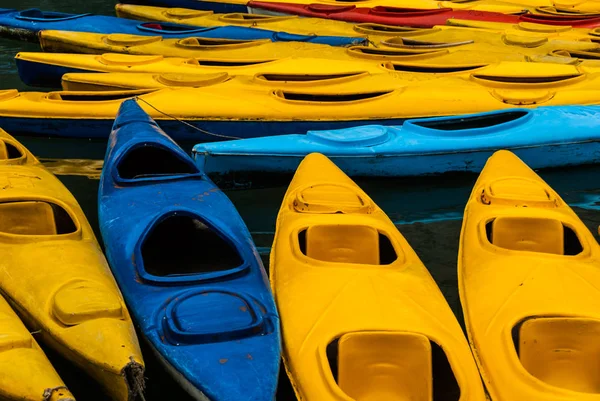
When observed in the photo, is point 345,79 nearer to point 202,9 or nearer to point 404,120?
point 404,120

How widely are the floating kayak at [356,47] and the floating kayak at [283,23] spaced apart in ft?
1.64

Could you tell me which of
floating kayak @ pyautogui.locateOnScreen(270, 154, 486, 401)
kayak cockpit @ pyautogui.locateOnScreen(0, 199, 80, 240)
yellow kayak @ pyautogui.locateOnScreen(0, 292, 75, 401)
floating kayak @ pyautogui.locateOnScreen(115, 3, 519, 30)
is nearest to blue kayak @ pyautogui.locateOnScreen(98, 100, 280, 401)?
floating kayak @ pyautogui.locateOnScreen(270, 154, 486, 401)

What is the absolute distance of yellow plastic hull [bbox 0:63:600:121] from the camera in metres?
7.00

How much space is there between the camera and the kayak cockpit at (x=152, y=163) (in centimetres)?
582

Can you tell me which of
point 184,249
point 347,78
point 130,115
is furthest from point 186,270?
point 347,78

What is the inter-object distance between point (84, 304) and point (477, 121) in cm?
447

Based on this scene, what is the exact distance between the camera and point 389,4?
11977mm

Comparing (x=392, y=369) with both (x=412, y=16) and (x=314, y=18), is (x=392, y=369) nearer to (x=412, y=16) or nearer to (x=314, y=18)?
(x=314, y=18)

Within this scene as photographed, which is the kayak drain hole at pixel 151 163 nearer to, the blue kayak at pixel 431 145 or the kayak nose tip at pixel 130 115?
the blue kayak at pixel 431 145

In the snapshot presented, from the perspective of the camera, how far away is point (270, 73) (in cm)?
785

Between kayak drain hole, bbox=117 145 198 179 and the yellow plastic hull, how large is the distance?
1.04m

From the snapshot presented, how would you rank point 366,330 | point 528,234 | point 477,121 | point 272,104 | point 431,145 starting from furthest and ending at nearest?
point 272,104, point 477,121, point 431,145, point 528,234, point 366,330

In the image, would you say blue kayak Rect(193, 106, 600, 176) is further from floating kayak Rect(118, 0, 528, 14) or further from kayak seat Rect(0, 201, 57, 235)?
floating kayak Rect(118, 0, 528, 14)

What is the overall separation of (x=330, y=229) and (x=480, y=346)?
54.5 inches
